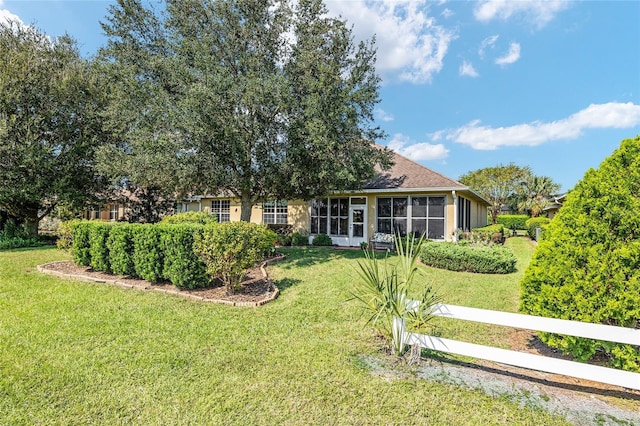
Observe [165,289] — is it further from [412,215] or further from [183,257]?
[412,215]

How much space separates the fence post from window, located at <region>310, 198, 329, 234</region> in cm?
1343

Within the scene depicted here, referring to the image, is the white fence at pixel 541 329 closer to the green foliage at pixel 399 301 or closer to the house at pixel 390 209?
the green foliage at pixel 399 301

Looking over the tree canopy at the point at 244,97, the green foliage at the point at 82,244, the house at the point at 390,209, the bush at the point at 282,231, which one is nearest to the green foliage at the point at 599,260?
the tree canopy at the point at 244,97

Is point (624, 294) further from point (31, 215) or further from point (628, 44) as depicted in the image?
point (31, 215)

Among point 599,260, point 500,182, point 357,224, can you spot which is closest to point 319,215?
point 357,224

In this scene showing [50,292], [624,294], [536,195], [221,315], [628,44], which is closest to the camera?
[624,294]

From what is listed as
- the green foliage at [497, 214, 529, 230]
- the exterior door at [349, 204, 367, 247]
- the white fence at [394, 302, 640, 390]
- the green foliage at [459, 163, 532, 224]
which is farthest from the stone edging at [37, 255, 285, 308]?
the green foliage at [459, 163, 532, 224]

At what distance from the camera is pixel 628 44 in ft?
35.4

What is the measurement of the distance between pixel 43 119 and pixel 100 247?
10700mm

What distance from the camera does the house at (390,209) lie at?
1458 centimetres

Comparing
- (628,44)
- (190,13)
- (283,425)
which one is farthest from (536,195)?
(283,425)

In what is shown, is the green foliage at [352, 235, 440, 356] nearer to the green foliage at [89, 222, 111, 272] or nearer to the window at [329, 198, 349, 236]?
the green foliage at [89, 222, 111, 272]

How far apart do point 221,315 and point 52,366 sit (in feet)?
7.89

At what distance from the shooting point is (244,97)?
947cm
